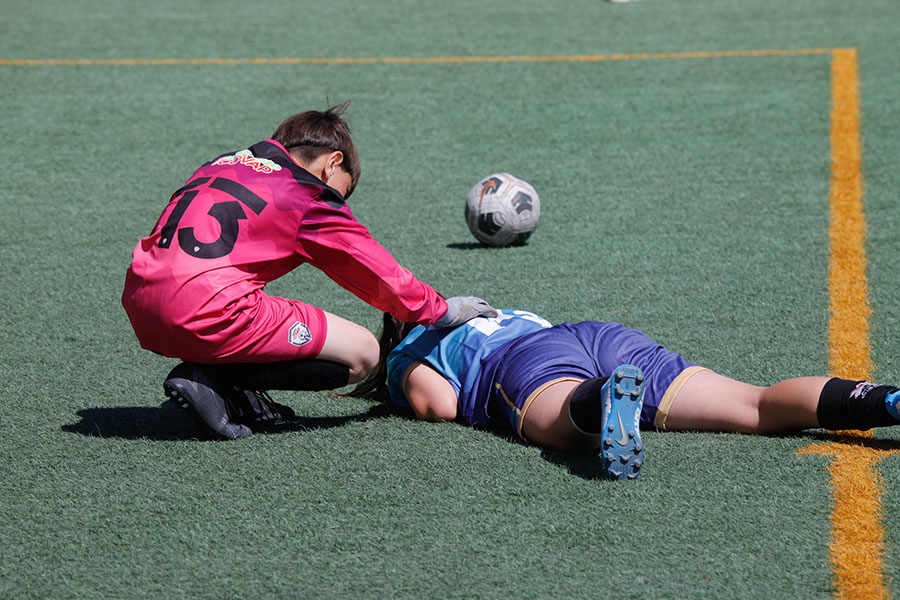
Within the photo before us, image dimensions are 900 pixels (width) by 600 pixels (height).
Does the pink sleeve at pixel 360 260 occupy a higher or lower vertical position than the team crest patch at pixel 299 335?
higher

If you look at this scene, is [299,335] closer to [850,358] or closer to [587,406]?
[587,406]

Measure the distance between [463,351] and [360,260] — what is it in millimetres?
440

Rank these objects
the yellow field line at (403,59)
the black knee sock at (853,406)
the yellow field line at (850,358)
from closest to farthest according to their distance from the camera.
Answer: the yellow field line at (850,358), the black knee sock at (853,406), the yellow field line at (403,59)

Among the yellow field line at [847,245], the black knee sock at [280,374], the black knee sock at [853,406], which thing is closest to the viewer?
the black knee sock at [853,406]

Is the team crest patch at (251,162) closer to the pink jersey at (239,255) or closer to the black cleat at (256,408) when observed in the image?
the pink jersey at (239,255)

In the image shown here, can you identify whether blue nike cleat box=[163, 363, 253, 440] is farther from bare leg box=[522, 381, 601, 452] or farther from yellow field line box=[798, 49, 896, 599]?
yellow field line box=[798, 49, 896, 599]

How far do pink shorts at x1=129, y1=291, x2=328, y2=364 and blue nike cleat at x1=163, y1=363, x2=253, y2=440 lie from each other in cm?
5

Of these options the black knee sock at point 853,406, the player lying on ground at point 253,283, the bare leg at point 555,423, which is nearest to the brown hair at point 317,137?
the player lying on ground at point 253,283

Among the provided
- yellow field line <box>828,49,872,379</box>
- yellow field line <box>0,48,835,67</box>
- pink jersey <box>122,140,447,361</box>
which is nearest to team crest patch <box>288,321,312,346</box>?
pink jersey <box>122,140,447,361</box>

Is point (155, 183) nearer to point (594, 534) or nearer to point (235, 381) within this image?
point (235, 381)

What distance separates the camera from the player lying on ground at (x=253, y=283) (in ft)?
10.7

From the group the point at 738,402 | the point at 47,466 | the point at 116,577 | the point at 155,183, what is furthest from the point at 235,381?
the point at 155,183

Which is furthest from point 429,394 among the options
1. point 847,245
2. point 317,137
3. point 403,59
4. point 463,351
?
point 403,59

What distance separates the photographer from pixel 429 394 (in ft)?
11.4
